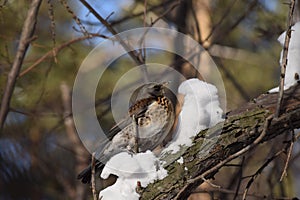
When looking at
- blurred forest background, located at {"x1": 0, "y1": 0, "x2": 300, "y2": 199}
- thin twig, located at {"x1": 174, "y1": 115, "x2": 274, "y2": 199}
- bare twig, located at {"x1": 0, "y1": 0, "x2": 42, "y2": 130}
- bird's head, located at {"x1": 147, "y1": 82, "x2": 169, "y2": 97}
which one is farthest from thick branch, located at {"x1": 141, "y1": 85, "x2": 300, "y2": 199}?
blurred forest background, located at {"x1": 0, "y1": 0, "x2": 300, "y2": 199}

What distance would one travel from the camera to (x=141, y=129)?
254cm

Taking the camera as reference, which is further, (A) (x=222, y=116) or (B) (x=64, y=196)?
(B) (x=64, y=196)

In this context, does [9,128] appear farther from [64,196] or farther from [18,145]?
[64,196]

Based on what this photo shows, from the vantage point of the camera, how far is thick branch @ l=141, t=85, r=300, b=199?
77.5 inches

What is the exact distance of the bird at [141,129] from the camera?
98.3 inches

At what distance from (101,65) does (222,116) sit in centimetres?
207

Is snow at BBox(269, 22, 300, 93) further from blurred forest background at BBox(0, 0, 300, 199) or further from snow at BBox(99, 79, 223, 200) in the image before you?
blurred forest background at BBox(0, 0, 300, 199)

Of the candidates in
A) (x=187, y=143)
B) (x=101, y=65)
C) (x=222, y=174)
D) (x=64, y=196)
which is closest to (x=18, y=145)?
(x=64, y=196)

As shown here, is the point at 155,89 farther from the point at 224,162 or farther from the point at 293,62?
the point at 224,162

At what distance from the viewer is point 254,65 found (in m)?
5.04

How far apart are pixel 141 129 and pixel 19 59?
670mm

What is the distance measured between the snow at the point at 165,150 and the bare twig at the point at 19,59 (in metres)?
0.72

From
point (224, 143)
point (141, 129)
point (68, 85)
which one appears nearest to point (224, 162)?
point (224, 143)

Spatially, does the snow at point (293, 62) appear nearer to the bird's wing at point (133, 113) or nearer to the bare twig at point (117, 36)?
the bird's wing at point (133, 113)
